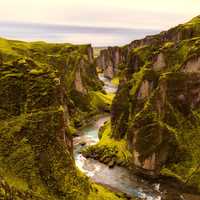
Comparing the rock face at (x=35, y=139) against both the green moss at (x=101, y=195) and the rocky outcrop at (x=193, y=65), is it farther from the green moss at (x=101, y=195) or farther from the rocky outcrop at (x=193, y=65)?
the rocky outcrop at (x=193, y=65)

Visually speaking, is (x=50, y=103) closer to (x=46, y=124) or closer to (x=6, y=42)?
(x=46, y=124)

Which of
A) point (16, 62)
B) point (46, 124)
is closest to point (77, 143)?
point (16, 62)

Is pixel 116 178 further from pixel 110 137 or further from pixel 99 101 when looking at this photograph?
pixel 99 101

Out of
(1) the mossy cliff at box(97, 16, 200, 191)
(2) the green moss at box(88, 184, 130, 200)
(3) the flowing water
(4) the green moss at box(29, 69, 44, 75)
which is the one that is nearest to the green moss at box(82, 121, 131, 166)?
(3) the flowing water

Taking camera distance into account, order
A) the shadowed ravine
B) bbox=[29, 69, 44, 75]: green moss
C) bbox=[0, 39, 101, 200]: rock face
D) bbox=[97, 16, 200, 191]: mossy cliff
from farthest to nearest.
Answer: bbox=[97, 16, 200, 191]: mossy cliff → the shadowed ravine → bbox=[29, 69, 44, 75]: green moss → bbox=[0, 39, 101, 200]: rock face

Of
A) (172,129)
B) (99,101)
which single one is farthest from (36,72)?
(99,101)

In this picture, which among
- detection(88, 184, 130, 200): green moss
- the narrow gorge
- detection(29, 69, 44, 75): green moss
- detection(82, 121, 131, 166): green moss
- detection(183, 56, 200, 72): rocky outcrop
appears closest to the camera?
the narrow gorge

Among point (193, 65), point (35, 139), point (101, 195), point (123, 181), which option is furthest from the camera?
point (193, 65)

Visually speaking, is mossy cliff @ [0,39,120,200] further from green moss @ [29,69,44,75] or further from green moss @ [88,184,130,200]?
green moss @ [88,184,130,200]
